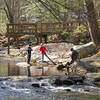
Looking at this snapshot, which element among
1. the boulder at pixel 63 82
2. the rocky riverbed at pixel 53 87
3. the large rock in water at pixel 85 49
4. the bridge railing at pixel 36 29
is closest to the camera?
the rocky riverbed at pixel 53 87

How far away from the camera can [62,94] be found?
10125 millimetres

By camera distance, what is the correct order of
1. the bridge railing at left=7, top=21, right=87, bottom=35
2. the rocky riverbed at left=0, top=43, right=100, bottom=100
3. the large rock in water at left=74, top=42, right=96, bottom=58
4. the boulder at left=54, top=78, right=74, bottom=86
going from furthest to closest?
the bridge railing at left=7, top=21, right=87, bottom=35, the large rock in water at left=74, top=42, right=96, bottom=58, the boulder at left=54, top=78, right=74, bottom=86, the rocky riverbed at left=0, top=43, right=100, bottom=100

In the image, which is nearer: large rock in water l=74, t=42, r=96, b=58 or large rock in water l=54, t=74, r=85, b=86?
large rock in water l=54, t=74, r=85, b=86

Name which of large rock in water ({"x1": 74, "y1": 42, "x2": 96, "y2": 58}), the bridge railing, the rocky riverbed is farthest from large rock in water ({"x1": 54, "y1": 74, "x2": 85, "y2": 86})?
Answer: the bridge railing

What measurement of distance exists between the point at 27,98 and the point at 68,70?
24.0 ft

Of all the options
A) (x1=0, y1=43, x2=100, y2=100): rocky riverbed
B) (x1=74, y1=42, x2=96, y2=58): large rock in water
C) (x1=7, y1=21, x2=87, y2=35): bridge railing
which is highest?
(x1=7, y1=21, x2=87, y2=35): bridge railing

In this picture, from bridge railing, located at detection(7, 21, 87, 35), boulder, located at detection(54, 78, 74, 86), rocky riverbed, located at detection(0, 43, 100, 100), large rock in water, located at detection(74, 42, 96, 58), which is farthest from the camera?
bridge railing, located at detection(7, 21, 87, 35)

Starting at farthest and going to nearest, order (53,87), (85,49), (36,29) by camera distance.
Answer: (36,29) → (85,49) → (53,87)

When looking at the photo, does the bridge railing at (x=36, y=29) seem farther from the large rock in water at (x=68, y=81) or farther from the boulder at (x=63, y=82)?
the boulder at (x=63, y=82)

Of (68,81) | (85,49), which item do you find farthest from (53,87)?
(85,49)

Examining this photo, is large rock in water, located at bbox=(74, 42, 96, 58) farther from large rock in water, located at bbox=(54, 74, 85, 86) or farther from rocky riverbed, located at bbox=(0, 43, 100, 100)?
large rock in water, located at bbox=(54, 74, 85, 86)

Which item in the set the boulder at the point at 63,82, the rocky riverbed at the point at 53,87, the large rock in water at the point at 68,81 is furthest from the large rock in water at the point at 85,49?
the boulder at the point at 63,82

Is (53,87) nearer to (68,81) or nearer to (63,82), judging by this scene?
(63,82)

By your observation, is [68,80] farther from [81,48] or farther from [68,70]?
[81,48]
